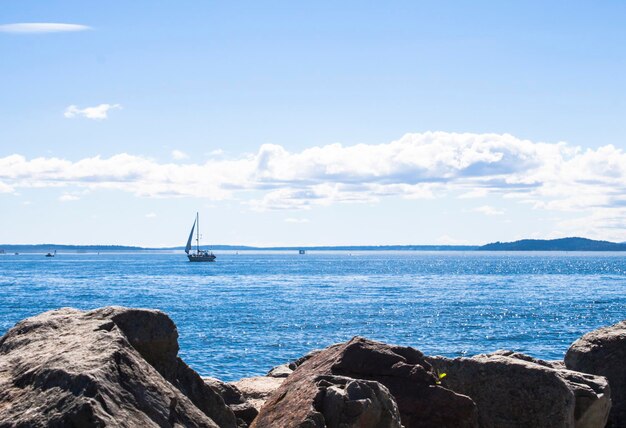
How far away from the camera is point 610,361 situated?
15312 millimetres

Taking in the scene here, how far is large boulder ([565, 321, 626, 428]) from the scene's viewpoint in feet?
49.4

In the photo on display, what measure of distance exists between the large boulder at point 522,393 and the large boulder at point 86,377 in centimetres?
472

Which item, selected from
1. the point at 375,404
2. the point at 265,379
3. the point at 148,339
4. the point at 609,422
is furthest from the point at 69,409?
the point at 609,422

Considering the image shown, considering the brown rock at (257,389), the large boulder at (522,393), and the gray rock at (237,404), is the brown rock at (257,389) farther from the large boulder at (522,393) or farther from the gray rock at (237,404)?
the large boulder at (522,393)

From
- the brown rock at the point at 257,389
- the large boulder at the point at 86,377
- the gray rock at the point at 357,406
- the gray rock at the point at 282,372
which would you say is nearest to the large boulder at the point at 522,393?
the brown rock at the point at 257,389

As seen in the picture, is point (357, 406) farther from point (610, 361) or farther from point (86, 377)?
point (610, 361)

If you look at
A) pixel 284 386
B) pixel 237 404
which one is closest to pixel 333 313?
pixel 237 404

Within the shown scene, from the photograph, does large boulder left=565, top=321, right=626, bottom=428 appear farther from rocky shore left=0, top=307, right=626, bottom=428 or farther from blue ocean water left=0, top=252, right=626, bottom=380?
blue ocean water left=0, top=252, right=626, bottom=380

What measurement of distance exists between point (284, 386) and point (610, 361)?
23.8ft

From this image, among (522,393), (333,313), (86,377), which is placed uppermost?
(86,377)

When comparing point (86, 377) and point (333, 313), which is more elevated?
point (86, 377)

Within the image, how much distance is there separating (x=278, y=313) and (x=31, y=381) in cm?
6185

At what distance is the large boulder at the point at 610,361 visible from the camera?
1505 cm

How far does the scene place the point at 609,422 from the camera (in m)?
15.0
